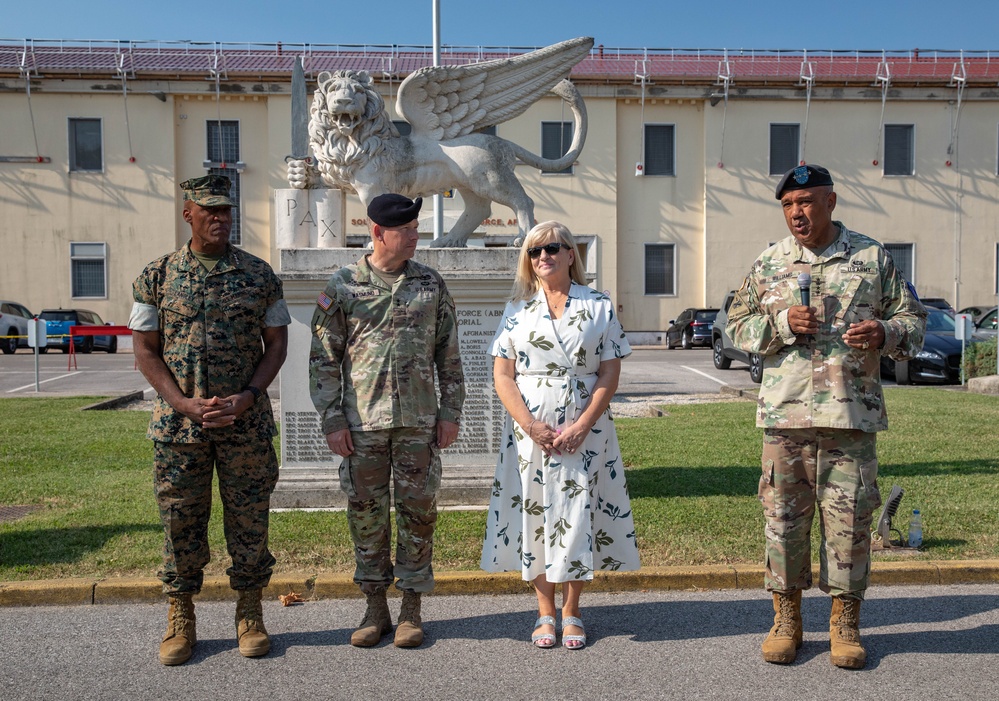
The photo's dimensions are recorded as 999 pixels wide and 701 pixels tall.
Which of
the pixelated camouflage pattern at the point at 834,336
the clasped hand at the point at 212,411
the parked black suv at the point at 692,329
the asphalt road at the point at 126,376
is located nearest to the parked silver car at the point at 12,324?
the asphalt road at the point at 126,376

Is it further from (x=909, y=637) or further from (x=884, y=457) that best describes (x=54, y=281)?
(x=909, y=637)

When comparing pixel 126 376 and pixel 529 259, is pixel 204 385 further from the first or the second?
pixel 126 376

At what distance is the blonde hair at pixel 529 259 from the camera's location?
4.41 m

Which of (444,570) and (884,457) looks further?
(884,457)

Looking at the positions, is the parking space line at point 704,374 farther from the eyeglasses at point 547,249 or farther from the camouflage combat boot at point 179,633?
the camouflage combat boot at point 179,633

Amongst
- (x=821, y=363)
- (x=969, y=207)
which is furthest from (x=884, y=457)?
(x=969, y=207)

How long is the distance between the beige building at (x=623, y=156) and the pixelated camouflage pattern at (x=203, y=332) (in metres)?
25.3

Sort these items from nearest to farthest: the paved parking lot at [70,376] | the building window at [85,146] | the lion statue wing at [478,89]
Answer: the lion statue wing at [478,89] → the paved parking lot at [70,376] → the building window at [85,146]

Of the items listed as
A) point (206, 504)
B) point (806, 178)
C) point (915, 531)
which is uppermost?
point (806, 178)

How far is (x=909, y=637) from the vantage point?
4.48 metres

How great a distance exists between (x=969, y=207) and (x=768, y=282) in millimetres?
31528

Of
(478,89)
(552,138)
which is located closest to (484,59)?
(552,138)

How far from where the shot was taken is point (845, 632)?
4180mm

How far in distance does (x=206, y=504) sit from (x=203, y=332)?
0.81 m
